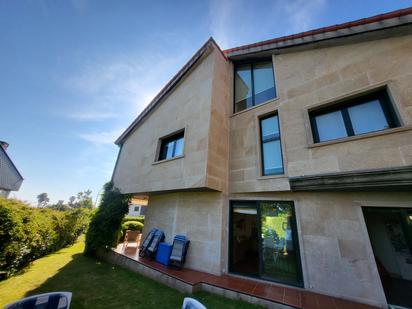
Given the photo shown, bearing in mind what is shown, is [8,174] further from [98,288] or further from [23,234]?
[98,288]

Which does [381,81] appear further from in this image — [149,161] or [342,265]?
[149,161]

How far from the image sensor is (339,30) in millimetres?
5570

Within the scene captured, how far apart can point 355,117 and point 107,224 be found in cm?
1168

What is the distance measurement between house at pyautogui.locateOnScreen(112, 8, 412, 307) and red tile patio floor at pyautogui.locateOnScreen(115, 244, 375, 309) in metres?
0.23

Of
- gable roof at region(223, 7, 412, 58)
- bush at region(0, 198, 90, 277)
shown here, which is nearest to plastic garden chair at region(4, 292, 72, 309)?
bush at region(0, 198, 90, 277)

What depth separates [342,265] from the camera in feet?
14.5

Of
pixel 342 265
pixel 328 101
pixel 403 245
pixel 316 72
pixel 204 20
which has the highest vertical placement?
pixel 204 20

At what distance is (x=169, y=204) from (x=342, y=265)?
6955 mm

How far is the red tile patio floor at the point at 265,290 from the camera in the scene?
4.02 meters

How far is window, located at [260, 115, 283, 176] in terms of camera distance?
620 cm

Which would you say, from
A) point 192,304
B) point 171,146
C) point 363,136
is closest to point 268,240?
point 363,136

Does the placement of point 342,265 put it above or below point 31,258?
above

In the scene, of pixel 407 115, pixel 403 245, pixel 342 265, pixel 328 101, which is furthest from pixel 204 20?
pixel 403 245

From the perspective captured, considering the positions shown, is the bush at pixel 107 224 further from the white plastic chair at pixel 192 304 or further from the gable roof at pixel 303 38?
the white plastic chair at pixel 192 304
